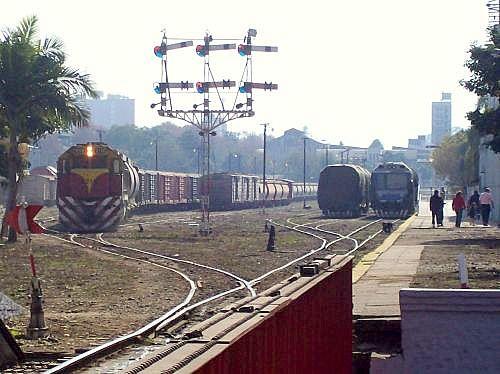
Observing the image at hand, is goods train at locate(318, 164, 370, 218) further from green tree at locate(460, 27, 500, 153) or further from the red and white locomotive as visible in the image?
green tree at locate(460, 27, 500, 153)

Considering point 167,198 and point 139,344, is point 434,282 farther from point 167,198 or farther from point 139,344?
point 167,198

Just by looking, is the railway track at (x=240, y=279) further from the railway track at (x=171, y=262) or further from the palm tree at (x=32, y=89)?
the palm tree at (x=32, y=89)

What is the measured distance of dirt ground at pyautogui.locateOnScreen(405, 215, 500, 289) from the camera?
1791 cm

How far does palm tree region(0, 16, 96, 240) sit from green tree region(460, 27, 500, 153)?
1082 centimetres

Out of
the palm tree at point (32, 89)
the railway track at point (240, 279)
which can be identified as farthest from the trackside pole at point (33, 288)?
the palm tree at point (32, 89)

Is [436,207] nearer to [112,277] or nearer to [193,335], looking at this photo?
[112,277]

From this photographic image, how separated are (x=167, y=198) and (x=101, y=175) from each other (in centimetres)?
2468

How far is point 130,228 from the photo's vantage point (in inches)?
1569

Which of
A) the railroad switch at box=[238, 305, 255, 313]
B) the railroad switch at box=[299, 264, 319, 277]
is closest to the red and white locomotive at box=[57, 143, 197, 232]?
the railroad switch at box=[299, 264, 319, 277]

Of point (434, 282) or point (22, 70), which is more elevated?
point (22, 70)

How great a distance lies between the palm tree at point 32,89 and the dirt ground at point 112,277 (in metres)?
3.09

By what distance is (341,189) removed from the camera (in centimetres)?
5728

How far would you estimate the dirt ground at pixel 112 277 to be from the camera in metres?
12.6

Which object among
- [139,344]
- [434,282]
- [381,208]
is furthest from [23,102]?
[381,208]
